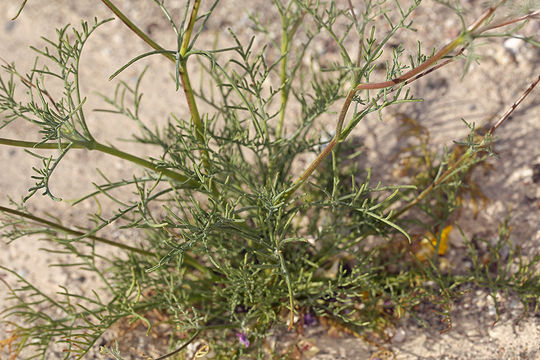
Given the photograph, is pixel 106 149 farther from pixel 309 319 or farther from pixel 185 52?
pixel 309 319

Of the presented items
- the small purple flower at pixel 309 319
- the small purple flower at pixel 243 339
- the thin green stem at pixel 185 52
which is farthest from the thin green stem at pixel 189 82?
the small purple flower at pixel 309 319

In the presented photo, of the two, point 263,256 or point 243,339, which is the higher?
point 263,256

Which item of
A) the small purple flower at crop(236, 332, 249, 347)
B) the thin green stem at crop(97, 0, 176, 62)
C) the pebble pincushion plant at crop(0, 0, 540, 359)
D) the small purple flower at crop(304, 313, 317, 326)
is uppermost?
the thin green stem at crop(97, 0, 176, 62)

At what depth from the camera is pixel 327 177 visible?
2174 mm

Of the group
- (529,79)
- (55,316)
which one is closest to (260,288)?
(55,316)

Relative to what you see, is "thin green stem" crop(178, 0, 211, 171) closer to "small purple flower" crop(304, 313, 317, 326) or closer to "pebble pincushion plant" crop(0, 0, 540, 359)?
Result: "pebble pincushion plant" crop(0, 0, 540, 359)

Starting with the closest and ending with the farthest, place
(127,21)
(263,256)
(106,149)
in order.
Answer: (127,21), (106,149), (263,256)

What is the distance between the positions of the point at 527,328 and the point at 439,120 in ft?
3.68

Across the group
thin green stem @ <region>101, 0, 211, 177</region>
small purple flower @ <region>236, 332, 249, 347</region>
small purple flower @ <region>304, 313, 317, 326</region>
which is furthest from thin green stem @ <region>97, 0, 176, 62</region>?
small purple flower @ <region>304, 313, 317, 326</region>

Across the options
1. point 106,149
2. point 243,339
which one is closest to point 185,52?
point 106,149

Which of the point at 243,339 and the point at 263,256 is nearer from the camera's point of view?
the point at 263,256

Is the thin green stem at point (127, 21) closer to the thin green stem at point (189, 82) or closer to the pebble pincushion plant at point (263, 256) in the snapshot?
the thin green stem at point (189, 82)

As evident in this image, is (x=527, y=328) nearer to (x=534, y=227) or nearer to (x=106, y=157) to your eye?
(x=534, y=227)

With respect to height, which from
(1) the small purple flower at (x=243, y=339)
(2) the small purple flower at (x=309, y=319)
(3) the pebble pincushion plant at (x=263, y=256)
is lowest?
(1) the small purple flower at (x=243, y=339)
